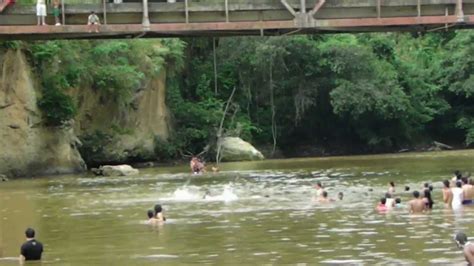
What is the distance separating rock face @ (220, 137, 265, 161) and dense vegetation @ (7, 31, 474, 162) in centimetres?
197

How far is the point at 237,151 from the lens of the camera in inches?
2403

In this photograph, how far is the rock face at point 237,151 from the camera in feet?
200

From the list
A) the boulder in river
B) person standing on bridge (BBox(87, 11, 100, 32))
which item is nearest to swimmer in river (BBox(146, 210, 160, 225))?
person standing on bridge (BBox(87, 11, 100, 32))

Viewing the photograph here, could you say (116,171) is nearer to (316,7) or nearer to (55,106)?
(55,106)

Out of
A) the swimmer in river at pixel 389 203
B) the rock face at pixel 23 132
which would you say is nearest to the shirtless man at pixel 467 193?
the swimmer in river at pixel 389 203

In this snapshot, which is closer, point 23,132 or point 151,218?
point 151,218

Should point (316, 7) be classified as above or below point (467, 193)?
above

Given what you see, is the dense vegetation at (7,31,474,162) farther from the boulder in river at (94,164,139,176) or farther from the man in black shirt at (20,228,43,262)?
the man in black shirt at (20,228,43,262)

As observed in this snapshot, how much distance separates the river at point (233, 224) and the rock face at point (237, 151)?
22310 mm

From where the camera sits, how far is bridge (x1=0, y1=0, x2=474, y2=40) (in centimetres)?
3148

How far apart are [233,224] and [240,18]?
41.3 ft

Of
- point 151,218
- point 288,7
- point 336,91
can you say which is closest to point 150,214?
point 151,218

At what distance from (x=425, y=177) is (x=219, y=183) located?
7.83 meters

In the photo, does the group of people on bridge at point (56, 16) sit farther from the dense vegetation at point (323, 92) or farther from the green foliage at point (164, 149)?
Answer: the green foliage at point (164, 149)
